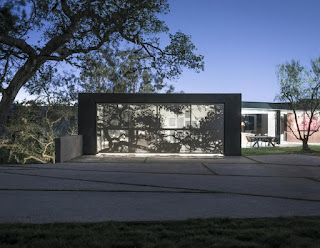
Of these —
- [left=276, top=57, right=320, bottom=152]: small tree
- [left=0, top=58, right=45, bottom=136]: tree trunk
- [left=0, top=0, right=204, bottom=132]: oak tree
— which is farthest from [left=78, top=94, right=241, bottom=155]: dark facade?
[left=276, top=57, right=320, bottom=152]: small tree

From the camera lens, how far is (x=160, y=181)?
6.64 metres

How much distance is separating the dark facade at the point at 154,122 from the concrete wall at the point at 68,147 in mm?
863

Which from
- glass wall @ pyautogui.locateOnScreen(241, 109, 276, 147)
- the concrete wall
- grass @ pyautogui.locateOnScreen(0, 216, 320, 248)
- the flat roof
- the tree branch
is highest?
the tree branch

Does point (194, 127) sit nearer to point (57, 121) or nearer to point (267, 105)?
point (57, 121)

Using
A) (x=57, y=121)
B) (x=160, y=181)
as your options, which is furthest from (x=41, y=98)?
(x=160, y=181)

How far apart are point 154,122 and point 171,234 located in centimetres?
1019

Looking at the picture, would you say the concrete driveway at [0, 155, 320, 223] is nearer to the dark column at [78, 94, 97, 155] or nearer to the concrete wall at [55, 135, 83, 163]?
the concrete wall at [55, 135, 83, 163]

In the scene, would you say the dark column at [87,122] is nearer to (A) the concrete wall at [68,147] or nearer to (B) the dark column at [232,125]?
(A) the concrete wall at [68,147]

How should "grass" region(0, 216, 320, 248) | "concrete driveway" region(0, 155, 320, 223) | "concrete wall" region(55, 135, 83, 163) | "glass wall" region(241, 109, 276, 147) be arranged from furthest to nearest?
"glass wall" region(241, 109, 276, 147) < "concrete wall" region(55, 135, 83, 163) < "concrete driveway" region(0, 155, 320, 223) < "grass" region(0, 216, 320, 248)

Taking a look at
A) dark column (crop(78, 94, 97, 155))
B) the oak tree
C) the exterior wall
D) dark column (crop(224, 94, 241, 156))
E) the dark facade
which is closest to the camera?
the oak tree

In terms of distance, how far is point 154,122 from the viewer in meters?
13.4

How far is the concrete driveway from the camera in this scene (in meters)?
4.11

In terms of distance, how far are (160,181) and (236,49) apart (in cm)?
1512

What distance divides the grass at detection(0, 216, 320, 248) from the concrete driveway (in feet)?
1.05
